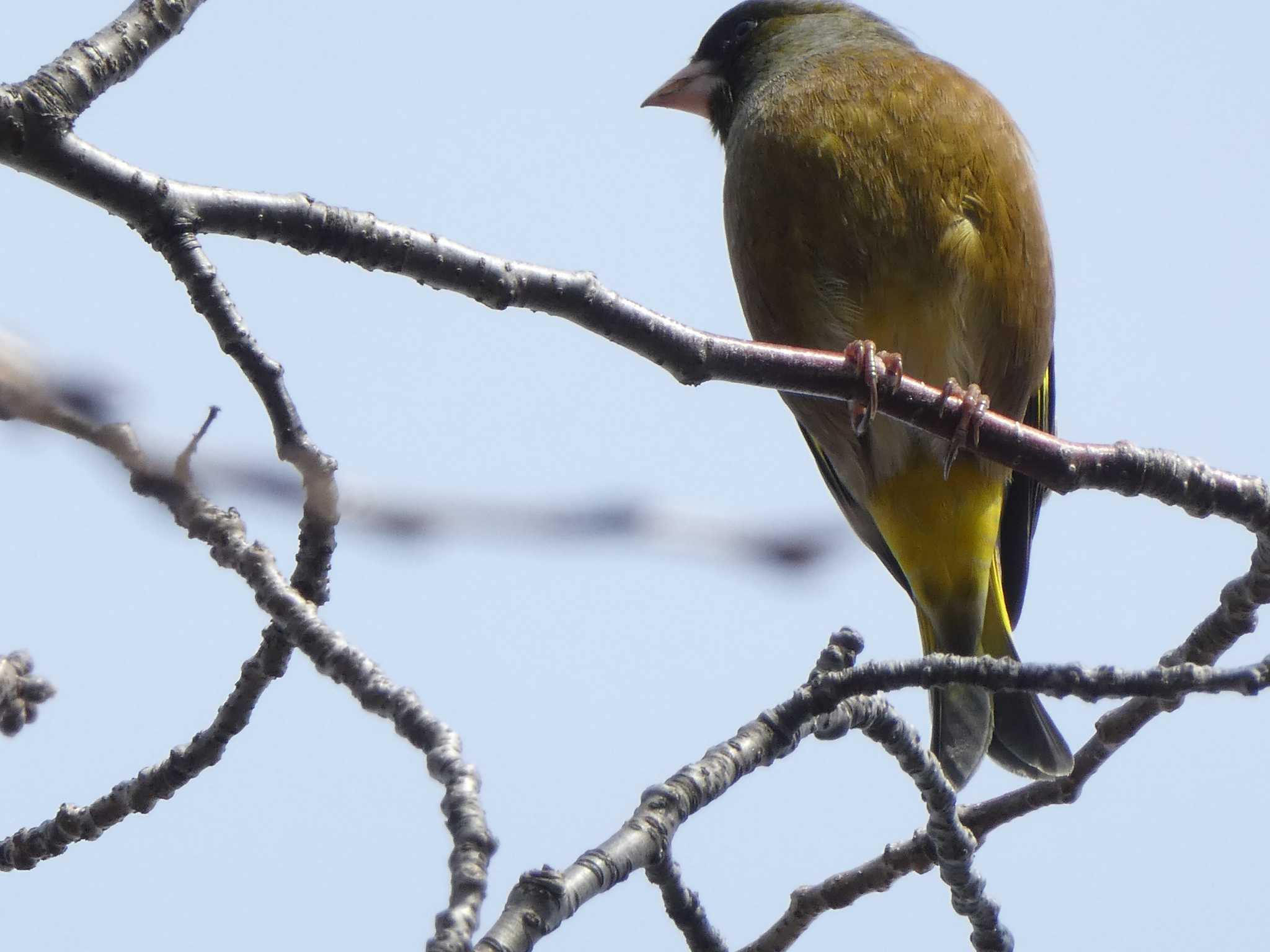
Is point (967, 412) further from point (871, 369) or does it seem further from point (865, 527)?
point (865, 527)

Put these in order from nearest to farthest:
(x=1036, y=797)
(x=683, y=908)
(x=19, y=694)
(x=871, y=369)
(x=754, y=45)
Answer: (x=19, y=694) < (x=683, y=908) < (x=871, y=369) < (x=1036, y=797) < (x=754, y=45)

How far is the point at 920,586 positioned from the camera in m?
3.64

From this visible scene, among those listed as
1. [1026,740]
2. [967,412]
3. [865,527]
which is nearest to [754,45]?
[865,527]

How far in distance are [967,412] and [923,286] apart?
906 millimetres

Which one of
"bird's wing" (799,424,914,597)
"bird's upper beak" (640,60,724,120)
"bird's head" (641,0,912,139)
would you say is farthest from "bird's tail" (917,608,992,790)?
"bird's upper beak" (640,60,724,120)

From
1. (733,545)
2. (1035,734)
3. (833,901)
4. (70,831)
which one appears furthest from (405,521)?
(1035,734)

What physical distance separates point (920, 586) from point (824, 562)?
2.59 meters

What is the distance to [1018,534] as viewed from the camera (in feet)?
12.7

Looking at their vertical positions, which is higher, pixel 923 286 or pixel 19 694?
pixel 923 286

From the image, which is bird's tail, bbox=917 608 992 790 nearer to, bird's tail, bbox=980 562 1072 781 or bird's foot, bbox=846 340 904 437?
bird's tail, bbox=980 562 1072 781

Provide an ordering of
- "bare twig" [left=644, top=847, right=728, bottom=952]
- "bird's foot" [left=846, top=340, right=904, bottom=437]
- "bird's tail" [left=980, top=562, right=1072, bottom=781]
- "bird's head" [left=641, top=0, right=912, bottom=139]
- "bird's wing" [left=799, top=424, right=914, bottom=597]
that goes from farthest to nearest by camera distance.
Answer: "bird's head" [left=641, top=0, right=912, bottom=139], "bird's wing" [left=799, top=424, right=914, bottom=597], "bird's tail" [left=980, top=562, right=1072, bottom=781], "bird's foot" [left=846, top=340, right=904, bottom=437], "bare twig" [left=644, top=847, right=728, bottom=952]

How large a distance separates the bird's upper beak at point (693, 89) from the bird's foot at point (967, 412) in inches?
91.0

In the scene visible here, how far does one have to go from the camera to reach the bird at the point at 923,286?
331cm

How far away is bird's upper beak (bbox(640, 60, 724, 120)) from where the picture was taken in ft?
14.9
